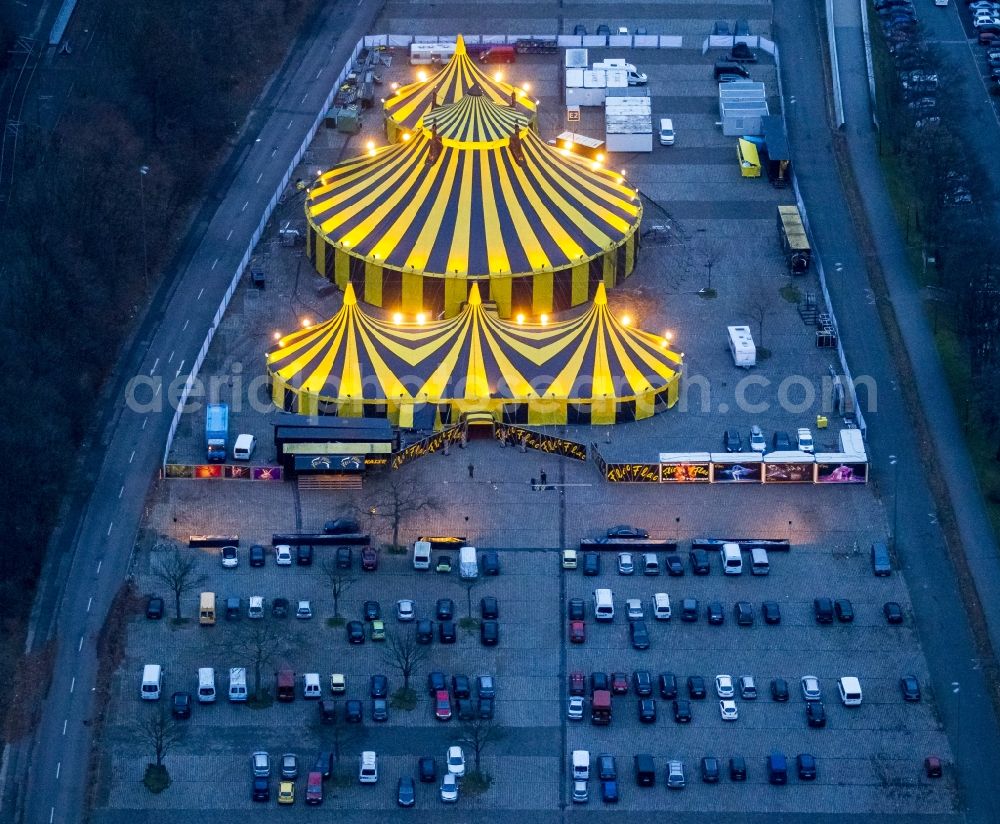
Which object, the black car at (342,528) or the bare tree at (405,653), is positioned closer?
the bare tree at (405,653)

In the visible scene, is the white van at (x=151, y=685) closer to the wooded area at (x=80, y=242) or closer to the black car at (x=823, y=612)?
the wooded area at (x=80, y=242)

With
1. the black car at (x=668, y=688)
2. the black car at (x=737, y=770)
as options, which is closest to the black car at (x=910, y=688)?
the black car at (x=737, y=770)

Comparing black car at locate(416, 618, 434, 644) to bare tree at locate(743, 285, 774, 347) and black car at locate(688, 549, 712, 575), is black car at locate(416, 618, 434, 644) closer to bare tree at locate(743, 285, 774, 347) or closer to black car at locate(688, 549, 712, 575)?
black car at locate(688, 549, 712, 575)

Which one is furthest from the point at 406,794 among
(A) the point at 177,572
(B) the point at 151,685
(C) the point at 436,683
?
(A) the point at 177,572

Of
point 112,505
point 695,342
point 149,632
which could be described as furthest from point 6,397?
point 695,342

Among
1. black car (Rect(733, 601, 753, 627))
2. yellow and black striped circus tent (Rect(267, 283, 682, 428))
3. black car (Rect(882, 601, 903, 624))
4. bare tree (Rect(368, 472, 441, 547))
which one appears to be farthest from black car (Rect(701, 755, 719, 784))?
yellow and black striped circus tent (Rect(267, 283, 682, 428))

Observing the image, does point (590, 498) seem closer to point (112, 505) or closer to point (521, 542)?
point (521, 542)
